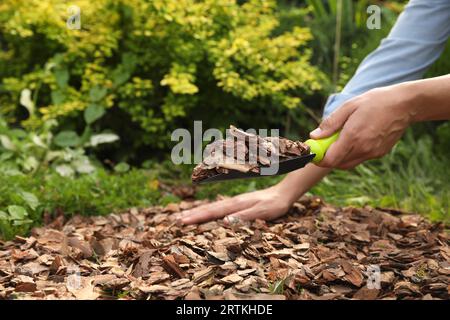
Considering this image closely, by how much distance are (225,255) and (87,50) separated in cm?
228

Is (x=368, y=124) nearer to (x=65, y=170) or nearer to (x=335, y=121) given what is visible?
(x=335, y=121)

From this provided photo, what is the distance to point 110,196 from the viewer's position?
2980mm

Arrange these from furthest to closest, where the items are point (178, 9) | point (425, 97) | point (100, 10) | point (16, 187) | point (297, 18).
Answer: point (297, 18), point (100, 10), point (178, 9), point (16, 187), point (425, 97)

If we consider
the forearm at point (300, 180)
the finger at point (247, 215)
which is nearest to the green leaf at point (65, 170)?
the finger at point (247, 215)

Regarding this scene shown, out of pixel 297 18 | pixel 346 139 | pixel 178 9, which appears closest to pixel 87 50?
pixel 178 9

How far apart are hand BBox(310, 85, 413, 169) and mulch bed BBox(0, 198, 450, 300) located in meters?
0.36

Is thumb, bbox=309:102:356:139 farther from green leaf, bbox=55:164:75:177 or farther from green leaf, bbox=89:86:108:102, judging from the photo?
green leaf, bbox=89:86:108:102

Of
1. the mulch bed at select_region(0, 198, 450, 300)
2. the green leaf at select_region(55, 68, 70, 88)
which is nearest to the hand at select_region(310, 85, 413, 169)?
the mulch bed at select_region(0, 198, 450, 300)

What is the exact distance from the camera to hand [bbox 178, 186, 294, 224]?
248cm

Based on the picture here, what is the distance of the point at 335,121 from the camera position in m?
1.93

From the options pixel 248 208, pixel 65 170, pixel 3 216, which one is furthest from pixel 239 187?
pixel 3 216

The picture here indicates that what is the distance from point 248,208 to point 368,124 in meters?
0.80
